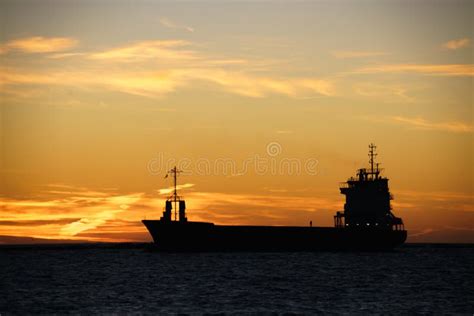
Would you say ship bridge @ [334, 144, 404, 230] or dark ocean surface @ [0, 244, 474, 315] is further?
ship bridge @ [334, 144, 404, 230]

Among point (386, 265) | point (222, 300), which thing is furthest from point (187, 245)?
point (222, 300)

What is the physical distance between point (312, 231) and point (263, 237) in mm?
7431

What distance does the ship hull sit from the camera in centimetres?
10862

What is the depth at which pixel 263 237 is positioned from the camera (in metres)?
115

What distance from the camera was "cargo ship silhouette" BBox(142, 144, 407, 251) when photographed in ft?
356

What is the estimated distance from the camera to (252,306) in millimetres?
49844

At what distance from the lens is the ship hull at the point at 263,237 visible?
356 feet

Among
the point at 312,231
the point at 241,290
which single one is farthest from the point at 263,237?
the point at 241,290

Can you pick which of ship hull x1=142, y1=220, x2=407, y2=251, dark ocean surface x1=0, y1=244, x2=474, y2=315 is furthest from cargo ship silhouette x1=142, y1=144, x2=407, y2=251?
dark ocean surface x1=0, y1=244, x2=474, y2=315

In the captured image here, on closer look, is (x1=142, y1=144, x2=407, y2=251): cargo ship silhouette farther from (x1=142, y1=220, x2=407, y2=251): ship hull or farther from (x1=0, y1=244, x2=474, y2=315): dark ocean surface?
(x1=0, y1=244, x2=474, y2=315): dark ocean surface

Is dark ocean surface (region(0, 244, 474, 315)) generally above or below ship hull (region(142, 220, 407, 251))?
below

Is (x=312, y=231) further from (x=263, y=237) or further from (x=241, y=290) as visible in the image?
(x=241, y=290)

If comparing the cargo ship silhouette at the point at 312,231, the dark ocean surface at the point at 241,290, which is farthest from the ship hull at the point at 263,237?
the dark ocean surface at the point at 241,290

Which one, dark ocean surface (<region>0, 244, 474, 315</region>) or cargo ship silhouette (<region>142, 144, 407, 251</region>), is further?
cargo ship silhouette (<region>142, 144, 407, 251</region>)
